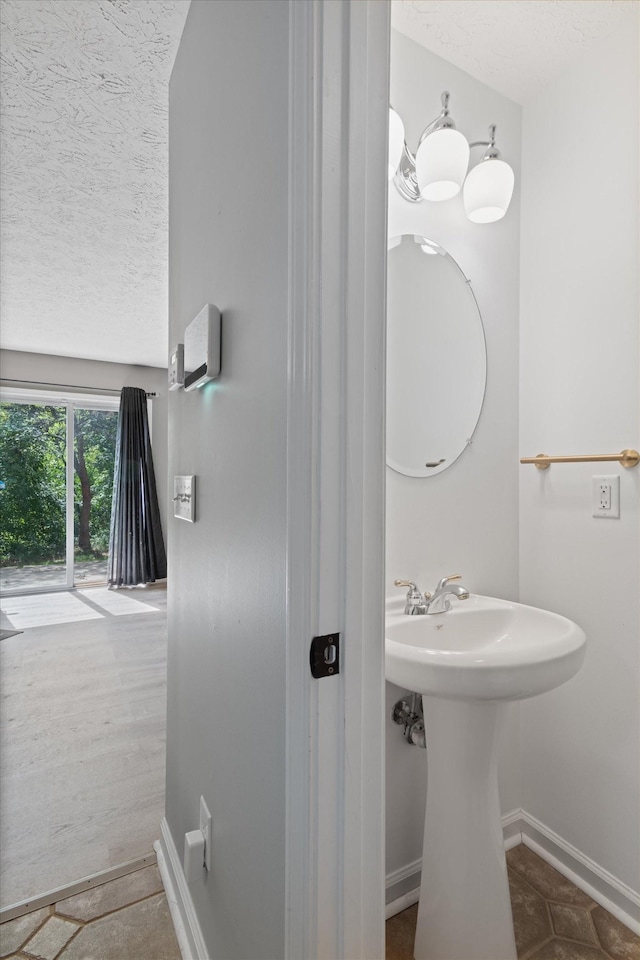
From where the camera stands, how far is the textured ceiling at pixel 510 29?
4.46 feet

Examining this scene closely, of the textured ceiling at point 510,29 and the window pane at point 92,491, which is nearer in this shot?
the textured ceiling at point 510,29

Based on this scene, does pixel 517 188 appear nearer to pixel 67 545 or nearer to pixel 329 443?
pixel 329 443

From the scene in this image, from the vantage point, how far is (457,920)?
115cm

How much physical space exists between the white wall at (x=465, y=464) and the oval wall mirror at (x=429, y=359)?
43 millimetres

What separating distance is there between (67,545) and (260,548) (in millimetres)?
5024

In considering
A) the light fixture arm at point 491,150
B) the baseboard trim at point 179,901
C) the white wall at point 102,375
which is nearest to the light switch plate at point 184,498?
the baseboard trim at point 179,901

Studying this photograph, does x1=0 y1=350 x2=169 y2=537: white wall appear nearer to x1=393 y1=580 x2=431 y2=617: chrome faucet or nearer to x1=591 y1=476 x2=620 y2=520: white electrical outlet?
x1=393 y1=580 x2=431 y2=617: chrome faucet

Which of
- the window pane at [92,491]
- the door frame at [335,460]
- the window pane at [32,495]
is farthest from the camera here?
the window pane at [92,491]

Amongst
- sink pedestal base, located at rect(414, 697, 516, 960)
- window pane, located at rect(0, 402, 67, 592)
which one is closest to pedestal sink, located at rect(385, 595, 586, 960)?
sink pedestal base, located at rect(414, 697, 516, 960)

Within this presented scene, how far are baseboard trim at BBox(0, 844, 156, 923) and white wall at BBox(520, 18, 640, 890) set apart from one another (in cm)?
123

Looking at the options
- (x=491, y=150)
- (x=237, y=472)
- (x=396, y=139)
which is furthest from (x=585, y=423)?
(x=237, y=472)

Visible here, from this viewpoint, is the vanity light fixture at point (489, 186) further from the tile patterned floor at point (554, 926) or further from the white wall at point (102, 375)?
the white wall at point (102, 375)

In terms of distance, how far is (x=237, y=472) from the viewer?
0.91 meters

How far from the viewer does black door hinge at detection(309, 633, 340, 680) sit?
650mm
